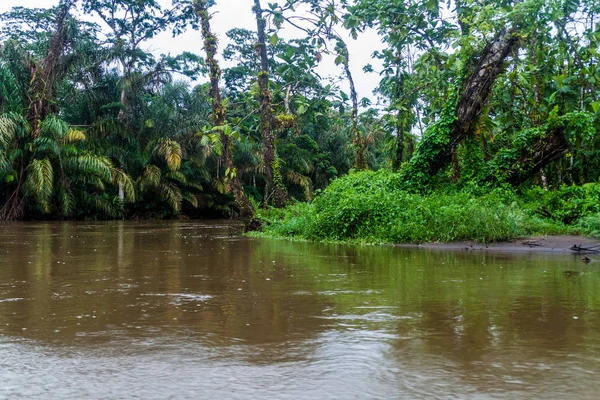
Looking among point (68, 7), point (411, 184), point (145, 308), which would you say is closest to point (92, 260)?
point (145, 308)

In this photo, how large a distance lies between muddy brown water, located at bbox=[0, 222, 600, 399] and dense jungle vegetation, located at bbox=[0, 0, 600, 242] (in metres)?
5.33

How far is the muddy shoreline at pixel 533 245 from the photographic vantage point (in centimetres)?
934

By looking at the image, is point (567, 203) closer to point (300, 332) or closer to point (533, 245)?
point (533, 245)

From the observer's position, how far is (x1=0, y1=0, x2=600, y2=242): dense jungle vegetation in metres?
12.1

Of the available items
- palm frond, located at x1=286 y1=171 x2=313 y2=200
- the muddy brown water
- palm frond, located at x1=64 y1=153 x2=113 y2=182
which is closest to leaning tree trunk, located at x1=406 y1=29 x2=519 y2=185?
the muddy brown water

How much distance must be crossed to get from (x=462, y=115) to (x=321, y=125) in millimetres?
21469

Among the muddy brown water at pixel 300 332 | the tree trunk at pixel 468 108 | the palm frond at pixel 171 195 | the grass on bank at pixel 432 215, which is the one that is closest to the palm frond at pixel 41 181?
the palm frond at pixel 171 195

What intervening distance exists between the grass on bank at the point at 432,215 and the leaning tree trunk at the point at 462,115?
2.35 ft

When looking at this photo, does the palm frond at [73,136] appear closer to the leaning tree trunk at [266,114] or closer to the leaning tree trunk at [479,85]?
the leaning tree trunk at [266,114]

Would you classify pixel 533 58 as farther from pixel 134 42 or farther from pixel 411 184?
pixel 134 42

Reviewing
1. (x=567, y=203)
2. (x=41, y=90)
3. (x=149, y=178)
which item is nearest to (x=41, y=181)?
(x=41, y=90)

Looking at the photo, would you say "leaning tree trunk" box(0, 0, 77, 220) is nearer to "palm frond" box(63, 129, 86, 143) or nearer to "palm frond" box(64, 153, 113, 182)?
"palm frond" box(63, 129, 86, 143)

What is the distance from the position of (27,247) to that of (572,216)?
33.6ft

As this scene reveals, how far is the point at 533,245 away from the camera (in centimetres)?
975
